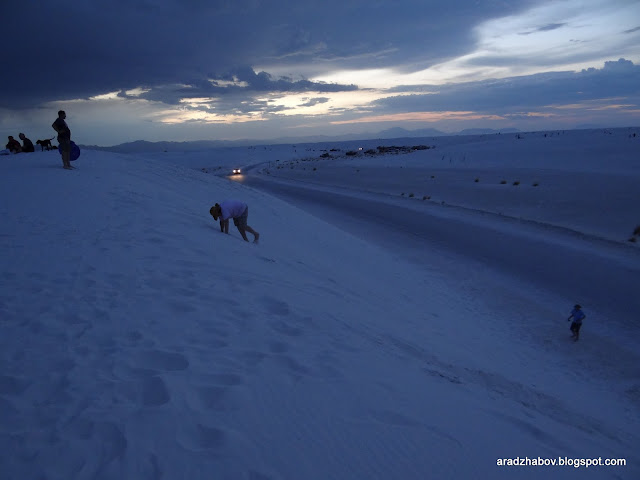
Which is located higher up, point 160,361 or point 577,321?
point 160,361

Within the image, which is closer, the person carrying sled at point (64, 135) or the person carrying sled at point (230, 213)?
the person carrying sled at point (230, 213)

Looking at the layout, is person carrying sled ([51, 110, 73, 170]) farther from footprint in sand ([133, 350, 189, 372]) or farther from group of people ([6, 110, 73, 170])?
footprint in sand ([133, 350, 189, 372])

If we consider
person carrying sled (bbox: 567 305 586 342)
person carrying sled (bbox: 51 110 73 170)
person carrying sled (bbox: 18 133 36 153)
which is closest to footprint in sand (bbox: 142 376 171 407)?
person carrying sled (bbox: 567 305 586 342)

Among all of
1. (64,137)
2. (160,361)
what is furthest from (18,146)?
Result: (160,361)

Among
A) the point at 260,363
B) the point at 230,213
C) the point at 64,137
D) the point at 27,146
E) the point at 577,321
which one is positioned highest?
the point at 27,146

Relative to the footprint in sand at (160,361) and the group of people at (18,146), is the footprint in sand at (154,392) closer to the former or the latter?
the footprint in sand at (160,361)

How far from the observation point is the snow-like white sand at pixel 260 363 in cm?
260

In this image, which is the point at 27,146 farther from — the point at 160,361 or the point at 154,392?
the point at 154,392

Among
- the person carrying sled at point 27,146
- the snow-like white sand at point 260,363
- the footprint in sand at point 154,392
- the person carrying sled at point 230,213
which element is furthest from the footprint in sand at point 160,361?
the person carrying sled at point 27,146

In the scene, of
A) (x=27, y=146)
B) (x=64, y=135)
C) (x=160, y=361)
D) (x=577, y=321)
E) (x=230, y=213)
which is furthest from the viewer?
(x=27, y=146)

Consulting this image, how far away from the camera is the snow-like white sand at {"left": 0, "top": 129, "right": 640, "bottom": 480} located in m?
2.60

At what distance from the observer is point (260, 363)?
141 inches

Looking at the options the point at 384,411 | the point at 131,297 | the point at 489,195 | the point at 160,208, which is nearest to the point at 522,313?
the point at 384,411

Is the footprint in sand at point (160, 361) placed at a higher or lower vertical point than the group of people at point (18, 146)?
lower
